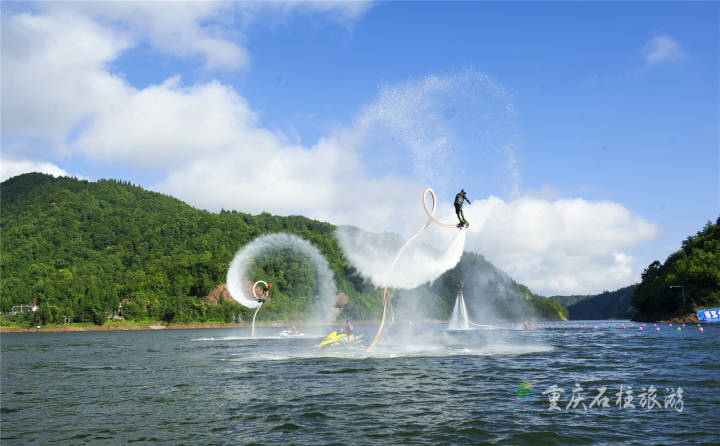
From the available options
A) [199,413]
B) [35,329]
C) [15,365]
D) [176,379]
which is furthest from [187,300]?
[199,413]

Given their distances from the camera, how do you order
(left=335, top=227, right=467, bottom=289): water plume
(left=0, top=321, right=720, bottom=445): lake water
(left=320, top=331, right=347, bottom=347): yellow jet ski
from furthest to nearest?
(left=320, top=331, right=347, bottom=347): yellow jet ski → (left=335, top=227, right=467, bottom=289): water plume → (left=0, top=321, right=720, bottom=445): lake water

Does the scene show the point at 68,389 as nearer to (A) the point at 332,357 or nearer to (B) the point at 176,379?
(B) the point at 176,379

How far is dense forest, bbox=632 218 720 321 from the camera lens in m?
134

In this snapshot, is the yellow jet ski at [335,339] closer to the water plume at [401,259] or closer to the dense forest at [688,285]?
the water plume at [401,259]

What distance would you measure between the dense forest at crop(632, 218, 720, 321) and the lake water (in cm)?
11513

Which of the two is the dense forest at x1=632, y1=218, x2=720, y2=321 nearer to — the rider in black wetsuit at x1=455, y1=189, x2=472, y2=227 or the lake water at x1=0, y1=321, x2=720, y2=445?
the lake water at x1=0, y1=321, x2=720, y2=445

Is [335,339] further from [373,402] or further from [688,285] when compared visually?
[688,285]

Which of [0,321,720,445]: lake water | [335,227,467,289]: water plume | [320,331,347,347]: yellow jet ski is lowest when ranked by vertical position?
[320,331,347,347]: yellow jet ski

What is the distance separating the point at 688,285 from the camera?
461 feet

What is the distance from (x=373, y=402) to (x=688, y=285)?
152m

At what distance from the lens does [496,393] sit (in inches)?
992
